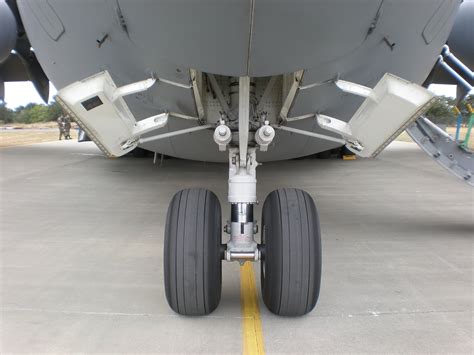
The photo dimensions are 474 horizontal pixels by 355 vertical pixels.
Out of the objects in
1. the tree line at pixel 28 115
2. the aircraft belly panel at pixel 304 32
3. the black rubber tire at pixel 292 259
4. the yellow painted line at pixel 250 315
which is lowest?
the yellow painted line at pixel 250 315

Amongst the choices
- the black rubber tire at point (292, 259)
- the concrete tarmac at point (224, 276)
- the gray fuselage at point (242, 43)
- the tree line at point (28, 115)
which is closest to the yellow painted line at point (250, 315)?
the concrete tarmac at point (224, 276)

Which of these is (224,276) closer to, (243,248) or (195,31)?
(243,248)

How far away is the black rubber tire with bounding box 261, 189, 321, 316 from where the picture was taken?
10.7 ft

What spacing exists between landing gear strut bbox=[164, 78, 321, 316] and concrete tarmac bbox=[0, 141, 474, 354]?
0.17m

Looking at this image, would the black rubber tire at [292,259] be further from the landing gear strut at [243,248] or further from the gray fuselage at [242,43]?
the gray fuselage at [242,43]

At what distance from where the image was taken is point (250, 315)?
3.47 m

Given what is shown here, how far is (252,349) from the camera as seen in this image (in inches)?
117

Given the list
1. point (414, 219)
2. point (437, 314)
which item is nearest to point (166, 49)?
point (437, 314)

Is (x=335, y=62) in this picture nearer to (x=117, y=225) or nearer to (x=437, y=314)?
(x=437, y=314)

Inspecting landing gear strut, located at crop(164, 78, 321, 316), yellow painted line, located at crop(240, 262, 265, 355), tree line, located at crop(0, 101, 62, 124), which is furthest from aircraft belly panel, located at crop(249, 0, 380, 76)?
tree line, located at crop(0, 101, 62, 124)

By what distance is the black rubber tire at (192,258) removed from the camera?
327 centimetres

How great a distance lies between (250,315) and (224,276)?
33.2 inches

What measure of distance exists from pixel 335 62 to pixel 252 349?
209 centimetres

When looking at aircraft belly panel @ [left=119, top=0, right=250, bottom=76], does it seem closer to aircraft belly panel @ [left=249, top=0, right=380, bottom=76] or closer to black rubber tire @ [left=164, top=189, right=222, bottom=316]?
aircraft belly panel @ [left=249, top=0, right=380, bottom=76]
